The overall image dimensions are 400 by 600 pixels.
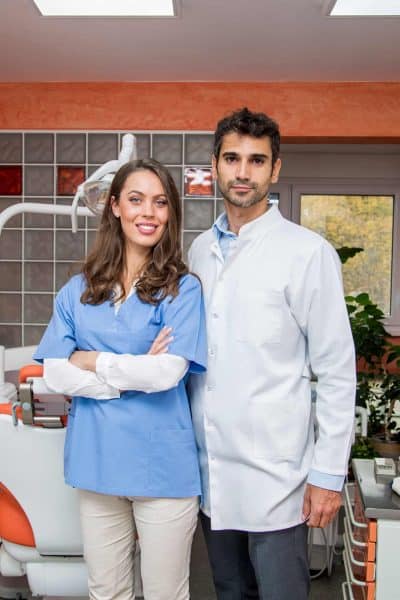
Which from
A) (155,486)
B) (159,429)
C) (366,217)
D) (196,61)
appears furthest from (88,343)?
A: (366,217)

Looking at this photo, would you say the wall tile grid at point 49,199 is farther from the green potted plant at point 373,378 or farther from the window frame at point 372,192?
the window frame at point 372,192

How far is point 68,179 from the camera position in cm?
404

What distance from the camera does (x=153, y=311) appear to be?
4.82 ft

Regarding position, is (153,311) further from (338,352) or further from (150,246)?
(338,352)

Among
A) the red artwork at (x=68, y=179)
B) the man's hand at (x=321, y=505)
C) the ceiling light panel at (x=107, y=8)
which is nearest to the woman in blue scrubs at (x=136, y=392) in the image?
the man's hand at (x=321, y=505)

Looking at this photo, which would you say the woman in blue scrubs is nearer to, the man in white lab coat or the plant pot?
the man in white lab coat

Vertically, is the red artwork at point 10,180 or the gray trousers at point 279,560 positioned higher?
the red artwork at point 10,180

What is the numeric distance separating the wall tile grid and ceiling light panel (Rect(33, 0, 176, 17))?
1126 mm

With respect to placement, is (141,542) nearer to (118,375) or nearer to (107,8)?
(118,375)

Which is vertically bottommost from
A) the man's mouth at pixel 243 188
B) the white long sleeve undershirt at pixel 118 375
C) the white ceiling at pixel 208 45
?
the white long sleeve undershirt at pixel 118 375

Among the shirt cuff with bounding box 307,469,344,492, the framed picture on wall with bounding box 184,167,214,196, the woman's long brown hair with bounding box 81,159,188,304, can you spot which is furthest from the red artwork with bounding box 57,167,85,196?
the shirt cuff with bounding box 307,469,344,492

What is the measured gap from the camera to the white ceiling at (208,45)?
294 cm

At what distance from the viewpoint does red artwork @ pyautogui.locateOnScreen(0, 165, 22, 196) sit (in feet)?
13.3

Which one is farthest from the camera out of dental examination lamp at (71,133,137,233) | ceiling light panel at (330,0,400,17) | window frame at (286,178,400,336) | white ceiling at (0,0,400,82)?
window frame at (286,178,400,336)
